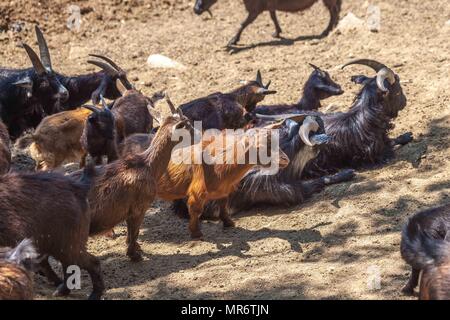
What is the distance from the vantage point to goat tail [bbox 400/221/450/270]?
6812 mm

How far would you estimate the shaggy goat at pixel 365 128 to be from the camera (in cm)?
1093

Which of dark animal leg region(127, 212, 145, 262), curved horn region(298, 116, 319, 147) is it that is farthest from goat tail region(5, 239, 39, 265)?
A: curved horn region(298, 116, 319, 147)

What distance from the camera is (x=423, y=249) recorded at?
696 cm

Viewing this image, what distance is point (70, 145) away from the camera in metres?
10.0

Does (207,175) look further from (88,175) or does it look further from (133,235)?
(88,175)

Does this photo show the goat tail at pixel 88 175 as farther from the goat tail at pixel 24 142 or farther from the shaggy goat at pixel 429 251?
the goat tail at pixel 24 142

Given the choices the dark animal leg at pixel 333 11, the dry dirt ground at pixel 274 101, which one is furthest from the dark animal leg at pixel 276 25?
the dark animal leg at pixel 333 11

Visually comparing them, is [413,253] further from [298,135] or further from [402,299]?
[298,135]

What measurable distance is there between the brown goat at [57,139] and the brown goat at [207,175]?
1305 mm

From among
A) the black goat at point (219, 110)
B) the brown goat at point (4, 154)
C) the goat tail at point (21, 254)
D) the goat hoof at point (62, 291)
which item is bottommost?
the goat hoof at point (62, 291)

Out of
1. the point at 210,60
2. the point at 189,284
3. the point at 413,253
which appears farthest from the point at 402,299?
the point at 210,60

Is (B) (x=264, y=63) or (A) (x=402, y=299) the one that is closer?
(A) (x=402, y=299)

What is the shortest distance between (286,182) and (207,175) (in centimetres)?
133
